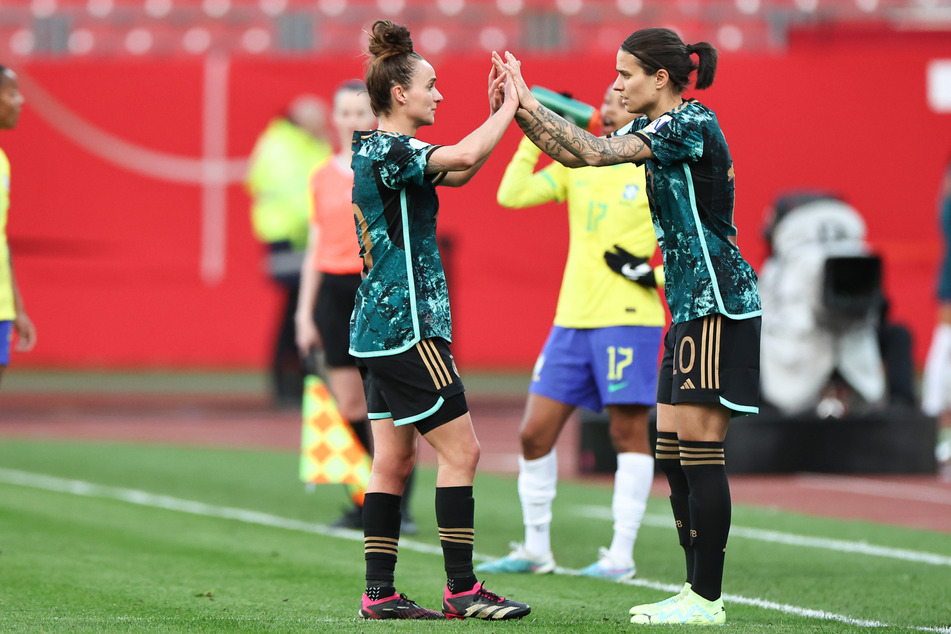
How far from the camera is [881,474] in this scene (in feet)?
33.8

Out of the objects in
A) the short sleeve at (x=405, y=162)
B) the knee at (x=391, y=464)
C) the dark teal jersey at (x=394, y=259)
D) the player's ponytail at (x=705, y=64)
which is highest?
the player's ponytail at (x=705, y=64)

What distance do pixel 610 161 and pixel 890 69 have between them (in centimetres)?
1316

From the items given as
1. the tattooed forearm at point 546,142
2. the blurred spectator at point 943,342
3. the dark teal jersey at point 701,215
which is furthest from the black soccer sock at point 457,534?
the blurred spectator at point 943,342

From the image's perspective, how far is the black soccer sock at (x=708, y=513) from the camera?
4891mm

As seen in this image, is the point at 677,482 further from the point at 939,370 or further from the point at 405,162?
the point at 939,370

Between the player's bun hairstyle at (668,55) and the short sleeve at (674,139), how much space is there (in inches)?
8.7

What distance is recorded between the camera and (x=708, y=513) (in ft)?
16.0

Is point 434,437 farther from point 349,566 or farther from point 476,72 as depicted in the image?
point 476,72

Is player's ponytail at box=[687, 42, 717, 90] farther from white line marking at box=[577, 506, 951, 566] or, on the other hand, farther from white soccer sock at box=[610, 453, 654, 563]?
white line marking at box=[577, 506, 951, 566]

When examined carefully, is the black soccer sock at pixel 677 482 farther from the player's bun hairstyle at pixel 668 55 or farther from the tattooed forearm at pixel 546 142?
the player's bun hairstyle at pixel 668 55

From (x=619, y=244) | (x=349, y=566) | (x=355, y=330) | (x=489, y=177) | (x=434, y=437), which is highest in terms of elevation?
(x=489, y=177)

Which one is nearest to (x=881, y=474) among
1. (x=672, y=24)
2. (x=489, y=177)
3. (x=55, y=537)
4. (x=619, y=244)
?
(x=619, y=244)

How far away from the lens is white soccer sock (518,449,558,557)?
6.41m

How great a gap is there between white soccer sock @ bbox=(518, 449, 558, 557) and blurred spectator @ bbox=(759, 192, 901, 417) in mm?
5161
